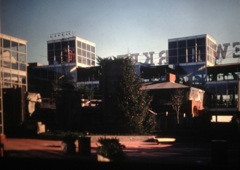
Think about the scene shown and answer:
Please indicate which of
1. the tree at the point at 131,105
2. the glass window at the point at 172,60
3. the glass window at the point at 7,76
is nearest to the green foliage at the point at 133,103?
the tree at the point at 131,105

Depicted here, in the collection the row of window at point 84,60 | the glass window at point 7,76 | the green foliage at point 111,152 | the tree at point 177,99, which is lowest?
the green foliage at point 111,152

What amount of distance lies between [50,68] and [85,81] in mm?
16245

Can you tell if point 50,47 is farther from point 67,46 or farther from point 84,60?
point 84,60

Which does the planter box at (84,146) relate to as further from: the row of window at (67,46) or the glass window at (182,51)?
the row of window at (67,46)

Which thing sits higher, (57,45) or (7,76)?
(57,45)

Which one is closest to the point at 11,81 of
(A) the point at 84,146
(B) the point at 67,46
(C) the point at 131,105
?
(C) the point at 131,105

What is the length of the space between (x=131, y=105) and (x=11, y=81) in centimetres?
2289

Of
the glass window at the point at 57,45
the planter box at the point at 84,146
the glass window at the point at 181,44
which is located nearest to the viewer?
the planter box at the point at 84,146

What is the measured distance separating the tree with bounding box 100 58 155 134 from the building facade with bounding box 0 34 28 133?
9984mm

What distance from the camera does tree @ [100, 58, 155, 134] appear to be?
25969mm

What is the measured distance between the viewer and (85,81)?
271ft

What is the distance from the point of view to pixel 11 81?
132 feet

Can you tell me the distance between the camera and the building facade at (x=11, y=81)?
25.7m

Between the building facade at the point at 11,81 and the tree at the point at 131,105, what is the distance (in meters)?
9.98
